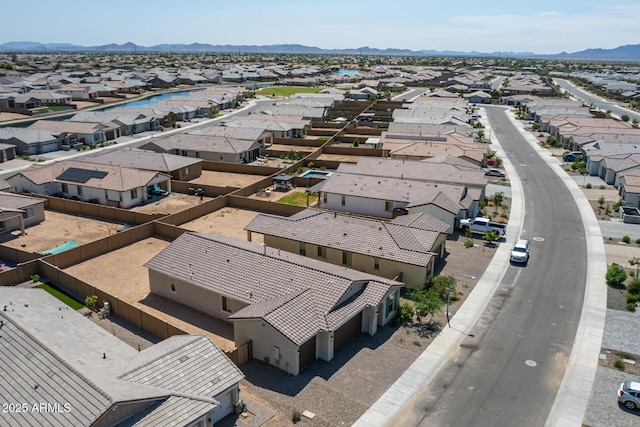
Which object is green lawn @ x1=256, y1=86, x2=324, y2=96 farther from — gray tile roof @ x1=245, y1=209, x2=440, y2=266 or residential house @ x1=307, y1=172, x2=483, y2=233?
gray tile roof @ x1=245, y1=209, x2=440, y2=266

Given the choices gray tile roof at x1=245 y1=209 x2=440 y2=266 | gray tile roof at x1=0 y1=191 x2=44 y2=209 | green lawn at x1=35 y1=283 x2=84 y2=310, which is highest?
gray tile roof at x1=245 y1=209 x2=440 y2=266

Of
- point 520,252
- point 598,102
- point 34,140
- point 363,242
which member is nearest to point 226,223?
point 363,242

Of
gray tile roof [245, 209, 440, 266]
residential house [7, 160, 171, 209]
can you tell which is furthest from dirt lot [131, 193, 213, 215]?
gray tile roof [245, 209, 440, 266]

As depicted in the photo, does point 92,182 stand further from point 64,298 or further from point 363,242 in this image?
point 363,242

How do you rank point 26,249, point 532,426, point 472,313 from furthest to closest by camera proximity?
point 26,249
point 472,313
point 532,426

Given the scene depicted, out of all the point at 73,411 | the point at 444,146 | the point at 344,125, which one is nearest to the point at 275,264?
the point at 73,411

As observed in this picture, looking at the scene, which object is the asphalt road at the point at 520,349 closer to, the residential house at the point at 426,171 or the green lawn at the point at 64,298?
the residential house at the point at 426,171

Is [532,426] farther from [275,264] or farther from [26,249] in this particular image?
[26,249]
